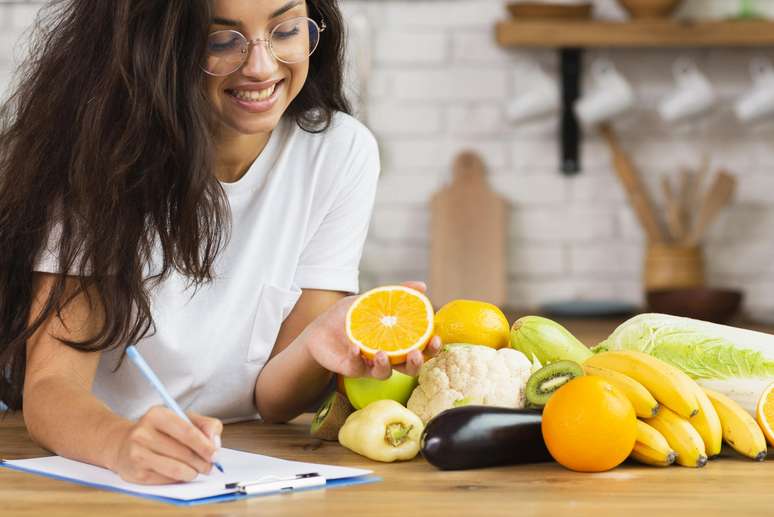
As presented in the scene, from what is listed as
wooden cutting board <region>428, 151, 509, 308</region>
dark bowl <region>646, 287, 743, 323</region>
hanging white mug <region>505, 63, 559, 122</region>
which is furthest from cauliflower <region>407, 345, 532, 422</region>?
hanging white mug <region>505, 63, 559, 122</region>

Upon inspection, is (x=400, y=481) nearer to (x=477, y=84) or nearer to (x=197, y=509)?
(x=197, y=509)

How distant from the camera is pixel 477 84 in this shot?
11.9 ft

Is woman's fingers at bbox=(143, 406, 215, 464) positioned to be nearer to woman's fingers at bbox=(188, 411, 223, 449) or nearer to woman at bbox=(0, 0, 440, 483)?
woman's fingers at bbox=(188, 411, 223, 449)

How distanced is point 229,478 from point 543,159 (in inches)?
99.5

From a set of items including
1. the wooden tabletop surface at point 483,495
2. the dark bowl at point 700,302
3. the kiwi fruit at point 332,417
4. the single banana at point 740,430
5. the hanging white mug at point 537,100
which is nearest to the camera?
the wooden tabletop surface at point 483,495

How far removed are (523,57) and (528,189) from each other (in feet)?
1.32

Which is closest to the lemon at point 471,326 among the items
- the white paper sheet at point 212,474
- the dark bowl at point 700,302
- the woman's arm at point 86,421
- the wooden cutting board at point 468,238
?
the white paper sheet at point 212,474

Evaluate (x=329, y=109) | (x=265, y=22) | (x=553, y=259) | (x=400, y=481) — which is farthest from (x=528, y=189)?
(x=400, y=481)

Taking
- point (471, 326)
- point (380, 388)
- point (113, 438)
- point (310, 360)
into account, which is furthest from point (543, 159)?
point (113, 438)

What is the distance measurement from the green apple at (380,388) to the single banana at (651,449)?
0.29 meters

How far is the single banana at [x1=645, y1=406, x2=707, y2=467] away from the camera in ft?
4.34

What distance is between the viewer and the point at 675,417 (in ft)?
4.43

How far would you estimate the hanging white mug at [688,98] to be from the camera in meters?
3.43

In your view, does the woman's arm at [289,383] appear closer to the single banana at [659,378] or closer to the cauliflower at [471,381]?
the cauliflower at [471,381]
